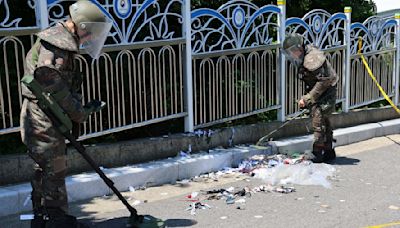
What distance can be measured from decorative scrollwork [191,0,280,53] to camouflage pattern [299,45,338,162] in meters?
0.85

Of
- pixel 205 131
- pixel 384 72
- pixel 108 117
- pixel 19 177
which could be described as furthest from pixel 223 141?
pixel 384 72

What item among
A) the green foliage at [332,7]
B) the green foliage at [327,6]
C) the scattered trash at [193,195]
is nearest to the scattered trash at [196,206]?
the scattered trash at [193,195]

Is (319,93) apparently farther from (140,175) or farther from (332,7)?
(332,7)

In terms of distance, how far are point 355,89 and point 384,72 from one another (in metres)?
0.98

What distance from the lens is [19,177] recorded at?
5188 millimetres

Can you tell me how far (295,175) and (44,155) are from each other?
313cm

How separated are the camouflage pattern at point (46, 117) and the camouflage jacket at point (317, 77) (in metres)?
3.50

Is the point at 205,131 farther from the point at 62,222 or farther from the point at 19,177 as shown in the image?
the point at 62,222

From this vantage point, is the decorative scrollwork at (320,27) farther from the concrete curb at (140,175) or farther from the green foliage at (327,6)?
Result: the concrete curb at (140,175)

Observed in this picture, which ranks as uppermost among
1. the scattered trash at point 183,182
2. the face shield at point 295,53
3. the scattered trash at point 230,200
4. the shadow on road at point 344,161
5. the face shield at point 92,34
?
the face shield at point 92,34

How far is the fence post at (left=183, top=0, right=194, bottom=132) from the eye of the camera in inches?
255

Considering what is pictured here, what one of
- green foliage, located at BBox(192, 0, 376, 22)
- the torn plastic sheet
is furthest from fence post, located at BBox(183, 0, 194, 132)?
green foliage, located at BBox(192, 0, 376, 22)

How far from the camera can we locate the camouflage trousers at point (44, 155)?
407cm

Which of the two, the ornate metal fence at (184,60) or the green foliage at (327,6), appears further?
the green foliage at (327,6)
